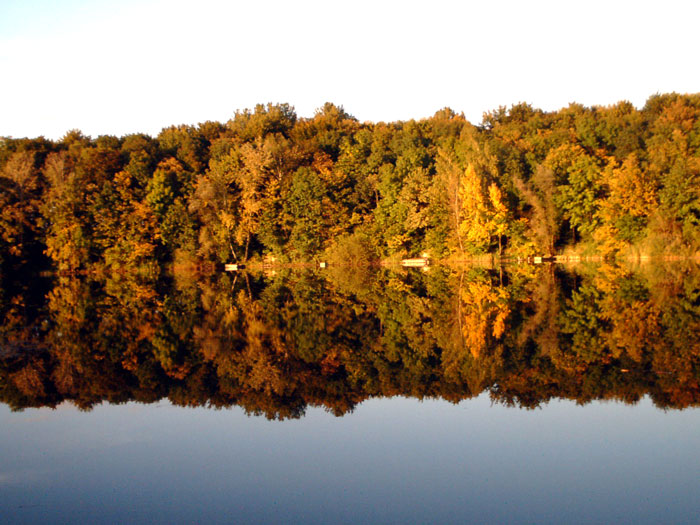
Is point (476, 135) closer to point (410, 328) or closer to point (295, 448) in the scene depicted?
point (410, 328)

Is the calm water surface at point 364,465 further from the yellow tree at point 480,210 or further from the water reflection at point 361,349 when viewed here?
the yellow tree at point 480,210

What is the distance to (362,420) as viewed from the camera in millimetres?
9125

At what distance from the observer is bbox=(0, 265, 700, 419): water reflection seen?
10469 millimetres

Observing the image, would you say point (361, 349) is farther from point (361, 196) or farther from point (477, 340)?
point (361, 196)

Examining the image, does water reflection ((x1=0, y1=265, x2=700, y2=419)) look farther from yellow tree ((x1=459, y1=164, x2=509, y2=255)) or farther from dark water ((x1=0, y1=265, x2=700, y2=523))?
yellow tree ((x1=459, y1=164, x2=509, y2=255))

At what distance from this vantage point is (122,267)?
193ft

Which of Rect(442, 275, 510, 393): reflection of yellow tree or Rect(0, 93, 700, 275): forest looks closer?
Rect(442, 275, 510, 393): reflection of yellow tree

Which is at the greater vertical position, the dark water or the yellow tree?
the yellow tree

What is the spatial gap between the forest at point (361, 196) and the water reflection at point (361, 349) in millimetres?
26228

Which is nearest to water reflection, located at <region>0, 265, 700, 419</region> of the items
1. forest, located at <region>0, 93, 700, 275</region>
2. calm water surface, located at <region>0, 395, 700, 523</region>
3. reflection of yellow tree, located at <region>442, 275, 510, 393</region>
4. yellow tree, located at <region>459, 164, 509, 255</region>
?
reflection of yellow tree, located at <region>442, 275, 510, 393</region>

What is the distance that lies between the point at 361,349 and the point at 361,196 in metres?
45.0

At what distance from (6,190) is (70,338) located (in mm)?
48260

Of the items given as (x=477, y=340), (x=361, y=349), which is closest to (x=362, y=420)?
(x=361, y=349)

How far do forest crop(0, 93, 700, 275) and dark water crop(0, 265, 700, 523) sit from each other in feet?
111
